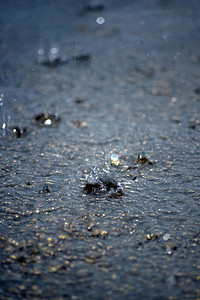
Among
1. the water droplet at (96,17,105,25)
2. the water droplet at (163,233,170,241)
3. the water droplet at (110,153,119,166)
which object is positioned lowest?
the water droplet at (110,153,119,166)

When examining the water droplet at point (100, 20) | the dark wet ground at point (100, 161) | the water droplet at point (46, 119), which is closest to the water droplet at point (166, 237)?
the dark wet ground at point (100, 161)

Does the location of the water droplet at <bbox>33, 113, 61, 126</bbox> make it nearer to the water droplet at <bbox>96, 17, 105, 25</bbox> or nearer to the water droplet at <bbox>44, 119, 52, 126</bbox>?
the water droplet at <bbox>44, 119, 52, 126</bbox>

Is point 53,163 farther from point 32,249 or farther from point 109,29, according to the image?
point 109,29

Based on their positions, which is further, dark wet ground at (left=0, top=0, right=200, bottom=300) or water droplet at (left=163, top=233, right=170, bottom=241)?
water droplet at (left=163, top=233, right=170, bottom=241)

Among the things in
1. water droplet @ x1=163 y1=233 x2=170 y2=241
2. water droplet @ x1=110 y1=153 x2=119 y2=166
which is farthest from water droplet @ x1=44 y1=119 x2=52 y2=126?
water droplet @ x1=163 y1=233 x2=170 y2=241

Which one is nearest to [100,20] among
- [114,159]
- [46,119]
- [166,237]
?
[46,119]

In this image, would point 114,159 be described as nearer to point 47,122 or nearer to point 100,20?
point 47,122

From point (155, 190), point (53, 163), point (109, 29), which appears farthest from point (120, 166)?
point (109, 29)

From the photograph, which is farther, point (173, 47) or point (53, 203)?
point (173, 47)

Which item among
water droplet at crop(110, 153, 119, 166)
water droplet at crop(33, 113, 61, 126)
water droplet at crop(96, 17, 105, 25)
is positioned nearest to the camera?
water droplet at crop(110, 153, 119, 166)
